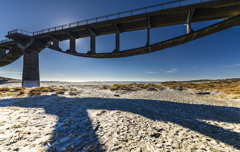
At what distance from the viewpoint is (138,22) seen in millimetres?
13383

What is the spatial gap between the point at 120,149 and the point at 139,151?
71cm

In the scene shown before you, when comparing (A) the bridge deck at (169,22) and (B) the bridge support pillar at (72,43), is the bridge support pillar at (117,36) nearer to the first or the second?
(A) the bridge deck at (169,22)

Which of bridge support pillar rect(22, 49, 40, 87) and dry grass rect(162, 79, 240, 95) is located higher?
bridge support pillar rect(22, 49, 40, 87)

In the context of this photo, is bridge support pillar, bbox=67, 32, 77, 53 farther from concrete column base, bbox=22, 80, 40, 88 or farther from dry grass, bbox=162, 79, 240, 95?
dry grass, bbox=162, 79, 240, 95

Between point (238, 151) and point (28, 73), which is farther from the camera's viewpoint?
point (28, 73)

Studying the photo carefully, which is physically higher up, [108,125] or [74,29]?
[74,29]

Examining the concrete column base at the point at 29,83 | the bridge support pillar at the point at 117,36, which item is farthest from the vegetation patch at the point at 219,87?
the concrete column base at the point at 29,83

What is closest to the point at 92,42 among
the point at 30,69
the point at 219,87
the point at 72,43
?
the point at 72,43

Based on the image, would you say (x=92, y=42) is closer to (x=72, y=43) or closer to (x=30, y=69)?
(x=72, y=43)

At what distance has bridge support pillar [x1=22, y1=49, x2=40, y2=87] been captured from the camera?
66.4ft

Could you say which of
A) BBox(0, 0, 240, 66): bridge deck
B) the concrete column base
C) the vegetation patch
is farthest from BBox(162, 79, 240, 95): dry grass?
the concrete column base

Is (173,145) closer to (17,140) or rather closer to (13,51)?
(17,140)

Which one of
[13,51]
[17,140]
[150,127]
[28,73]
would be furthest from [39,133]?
[13,51]

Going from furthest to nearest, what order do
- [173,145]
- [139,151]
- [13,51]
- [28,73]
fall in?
[13,51] → [28,73] → [173,145] → [139,151]
